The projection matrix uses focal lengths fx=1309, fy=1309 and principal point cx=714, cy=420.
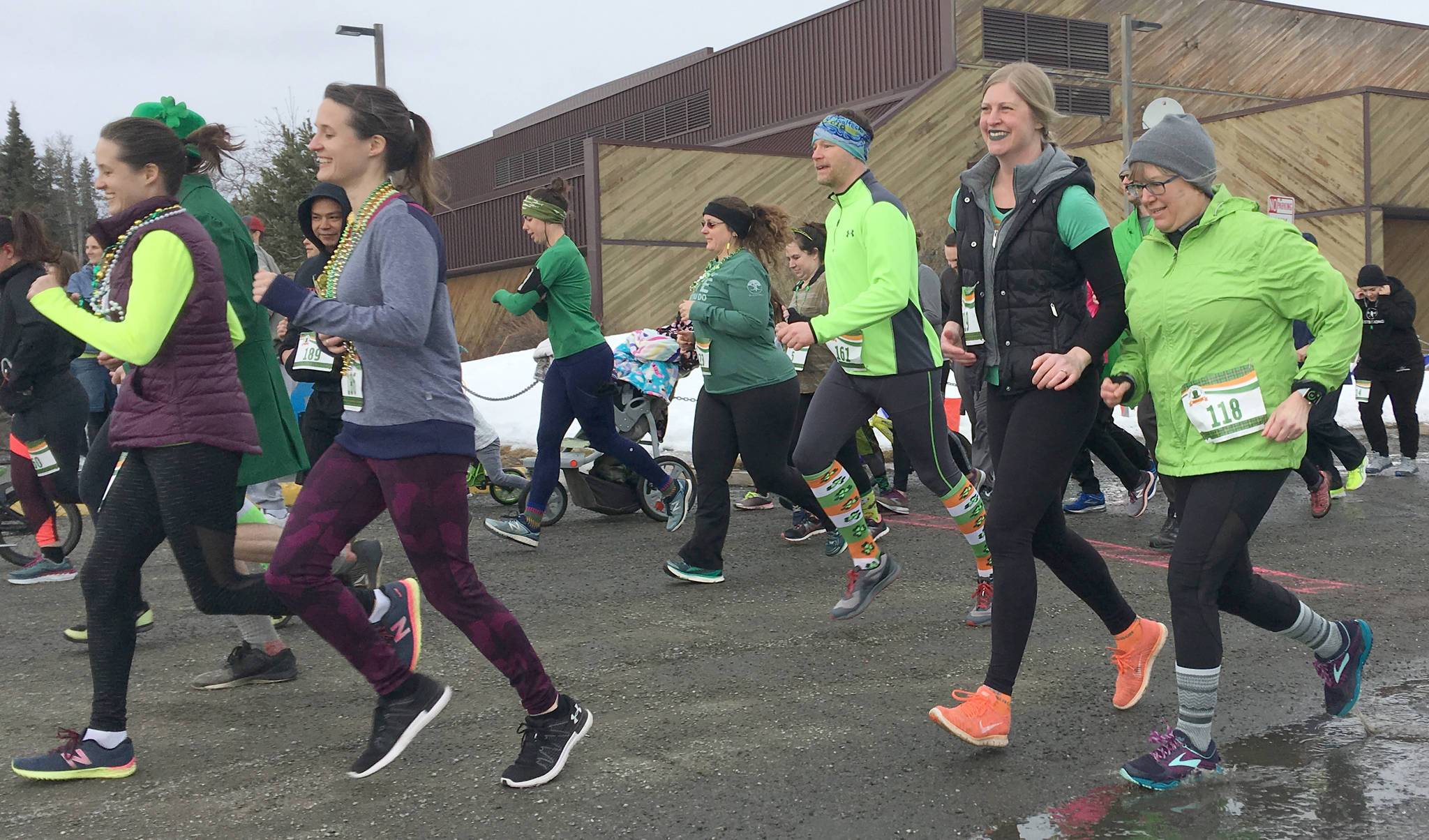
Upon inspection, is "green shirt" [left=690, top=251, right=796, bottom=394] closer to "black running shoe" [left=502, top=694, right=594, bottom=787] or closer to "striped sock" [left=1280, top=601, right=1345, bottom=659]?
"black running shoe" [left=502, top=694, right=594, bottom=787]

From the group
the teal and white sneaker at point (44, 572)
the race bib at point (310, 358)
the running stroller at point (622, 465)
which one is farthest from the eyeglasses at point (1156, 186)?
the teal and white sneaker at point (44, 572)

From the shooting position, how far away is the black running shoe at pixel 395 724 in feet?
12.1

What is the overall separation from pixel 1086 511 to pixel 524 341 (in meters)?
17.7

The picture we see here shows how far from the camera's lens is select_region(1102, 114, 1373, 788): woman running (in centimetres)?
349

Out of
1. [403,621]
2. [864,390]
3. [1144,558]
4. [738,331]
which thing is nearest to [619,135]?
[1144,558]

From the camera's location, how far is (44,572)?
7.19 m

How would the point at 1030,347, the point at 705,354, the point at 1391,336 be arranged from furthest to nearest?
the point at 1391,336 → the point at 705,354 → the point at 1030,347

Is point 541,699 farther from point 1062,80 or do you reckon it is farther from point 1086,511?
point 1062,80

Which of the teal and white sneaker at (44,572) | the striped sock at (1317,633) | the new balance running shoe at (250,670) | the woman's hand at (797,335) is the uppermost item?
the woman's hand at (797,335)

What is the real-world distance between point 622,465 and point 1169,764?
5532 mm

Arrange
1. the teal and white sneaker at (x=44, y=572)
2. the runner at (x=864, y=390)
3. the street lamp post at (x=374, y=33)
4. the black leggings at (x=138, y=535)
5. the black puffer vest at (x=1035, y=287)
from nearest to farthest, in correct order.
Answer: the black leggings at (x=138, y=535) → the black puffer vest at (x=1035, y=287) → the runner at (x=864, y=390) → the teal and white sneaker at (x=44, y=572) → the street lamp post at (x=374, y=33)

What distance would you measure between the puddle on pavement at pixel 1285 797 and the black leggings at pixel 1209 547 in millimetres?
358

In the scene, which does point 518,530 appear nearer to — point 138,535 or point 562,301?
point 562,301

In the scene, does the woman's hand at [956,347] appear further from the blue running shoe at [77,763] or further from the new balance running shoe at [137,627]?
the new balance running shoe at [137,627]
